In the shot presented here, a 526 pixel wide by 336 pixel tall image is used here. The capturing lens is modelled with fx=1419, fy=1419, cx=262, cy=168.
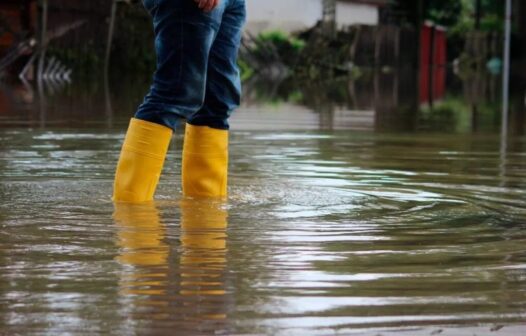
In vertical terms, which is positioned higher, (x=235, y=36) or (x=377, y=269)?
(x=235, y=36)

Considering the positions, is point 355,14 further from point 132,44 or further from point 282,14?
point 132,44

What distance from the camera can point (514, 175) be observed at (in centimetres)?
714

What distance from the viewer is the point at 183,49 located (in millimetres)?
5492

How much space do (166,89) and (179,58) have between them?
0.49ft

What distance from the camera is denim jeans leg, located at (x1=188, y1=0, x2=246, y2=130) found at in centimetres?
587

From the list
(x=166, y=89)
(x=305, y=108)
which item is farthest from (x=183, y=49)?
(x=305, y=108)

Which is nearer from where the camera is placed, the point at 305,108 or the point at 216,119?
the point at 216,119

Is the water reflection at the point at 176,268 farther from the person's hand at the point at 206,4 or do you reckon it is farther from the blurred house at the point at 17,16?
the blurred house at the point at 17,16

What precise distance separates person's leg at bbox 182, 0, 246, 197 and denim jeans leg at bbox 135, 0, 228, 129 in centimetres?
26

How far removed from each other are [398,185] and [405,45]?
147 feet

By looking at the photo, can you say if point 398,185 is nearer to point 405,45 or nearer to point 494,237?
point 494,237

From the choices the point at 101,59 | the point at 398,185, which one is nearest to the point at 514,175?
the point at 398,185

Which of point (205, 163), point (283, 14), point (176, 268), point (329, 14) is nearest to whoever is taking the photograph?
point (176, 268)

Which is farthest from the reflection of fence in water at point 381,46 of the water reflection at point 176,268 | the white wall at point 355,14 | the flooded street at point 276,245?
the water reflection at point 176,268
